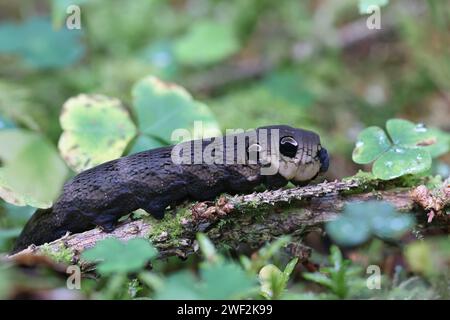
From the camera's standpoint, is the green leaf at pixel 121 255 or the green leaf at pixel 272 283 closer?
the green leaf at pixel 121 255

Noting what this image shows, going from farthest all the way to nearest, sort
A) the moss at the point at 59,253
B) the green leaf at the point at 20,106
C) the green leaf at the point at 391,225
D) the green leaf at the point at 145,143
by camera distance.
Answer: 1. the green leaf at the point at 20,106
2. the green leaf at the point at 145,143
3. the green leaf at the point at 391,225
4. the moss at the point at 59,253

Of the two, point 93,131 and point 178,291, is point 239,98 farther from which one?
point 178,291

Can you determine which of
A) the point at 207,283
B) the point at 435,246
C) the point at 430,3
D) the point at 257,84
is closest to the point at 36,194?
the point at 207,283

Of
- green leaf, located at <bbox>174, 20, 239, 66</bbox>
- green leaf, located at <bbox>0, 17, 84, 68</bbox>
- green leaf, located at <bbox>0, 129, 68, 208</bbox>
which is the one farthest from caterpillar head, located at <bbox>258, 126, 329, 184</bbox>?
green leaf, located at <bbox>0, 17, 84, 68</bbox>

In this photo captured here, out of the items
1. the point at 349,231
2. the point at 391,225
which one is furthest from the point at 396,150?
the point at 349,231

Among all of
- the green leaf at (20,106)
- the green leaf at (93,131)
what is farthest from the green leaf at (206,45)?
the green leaf at (93,131)

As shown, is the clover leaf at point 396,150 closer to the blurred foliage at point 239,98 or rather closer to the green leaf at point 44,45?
the blurred foliage at point 239,98

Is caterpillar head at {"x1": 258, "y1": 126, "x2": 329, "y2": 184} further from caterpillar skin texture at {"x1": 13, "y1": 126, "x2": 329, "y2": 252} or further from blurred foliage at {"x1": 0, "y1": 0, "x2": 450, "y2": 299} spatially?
blurred foliage at {"x1": 0, "y1": 0, "x2": 450, "y2": 299}
